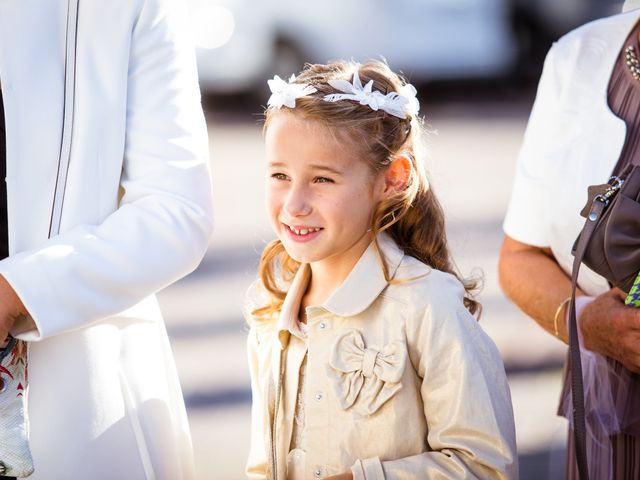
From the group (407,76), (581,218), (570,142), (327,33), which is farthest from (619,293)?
(327,33)

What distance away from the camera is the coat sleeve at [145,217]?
5.60 feet

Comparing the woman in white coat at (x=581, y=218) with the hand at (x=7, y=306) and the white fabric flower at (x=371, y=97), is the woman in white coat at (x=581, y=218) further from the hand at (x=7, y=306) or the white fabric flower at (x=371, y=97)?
the hand at (x=7, y=306)

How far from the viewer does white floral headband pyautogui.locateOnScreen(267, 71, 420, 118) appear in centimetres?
208

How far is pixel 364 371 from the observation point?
1946 mm

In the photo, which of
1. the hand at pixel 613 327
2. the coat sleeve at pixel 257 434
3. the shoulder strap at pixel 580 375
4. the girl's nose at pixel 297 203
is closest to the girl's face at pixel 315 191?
the girl's nose at pixel 297 203

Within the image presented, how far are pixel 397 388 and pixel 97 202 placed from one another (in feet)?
2.16

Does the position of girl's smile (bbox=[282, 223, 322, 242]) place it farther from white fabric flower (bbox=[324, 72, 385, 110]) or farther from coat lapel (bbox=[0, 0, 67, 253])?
coat lapel (bbox=[0, 0, 67, 253])

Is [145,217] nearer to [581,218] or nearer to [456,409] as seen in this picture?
[456,409]

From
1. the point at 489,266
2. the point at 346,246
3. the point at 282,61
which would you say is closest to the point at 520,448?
the point at 489,266

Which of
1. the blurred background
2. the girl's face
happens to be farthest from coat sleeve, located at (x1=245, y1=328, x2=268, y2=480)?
the blurred background

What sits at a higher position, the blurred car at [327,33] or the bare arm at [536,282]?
the blurred car at [327,33]

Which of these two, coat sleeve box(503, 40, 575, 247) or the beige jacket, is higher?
coat sleeve box(503, 40, 575, 247)

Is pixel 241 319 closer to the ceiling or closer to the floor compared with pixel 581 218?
closer to the floor

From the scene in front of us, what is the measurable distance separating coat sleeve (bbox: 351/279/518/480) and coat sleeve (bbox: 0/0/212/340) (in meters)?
0.48
